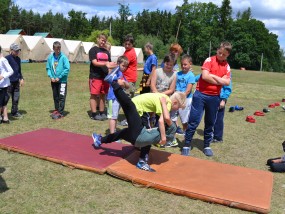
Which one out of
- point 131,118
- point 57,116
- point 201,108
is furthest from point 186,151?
point 57,116

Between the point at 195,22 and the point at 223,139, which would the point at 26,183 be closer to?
the point at 223,139

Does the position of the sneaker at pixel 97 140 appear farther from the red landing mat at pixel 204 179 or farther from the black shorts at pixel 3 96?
the black shorts at pixel 3 96

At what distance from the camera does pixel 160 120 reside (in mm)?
4711

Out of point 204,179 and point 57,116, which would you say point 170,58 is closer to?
point 204,179

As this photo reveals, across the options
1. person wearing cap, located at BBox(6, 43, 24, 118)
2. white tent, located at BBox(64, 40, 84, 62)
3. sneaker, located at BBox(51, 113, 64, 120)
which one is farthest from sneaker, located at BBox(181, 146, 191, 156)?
white tent, located at BBox(64, 40, 84, 62)

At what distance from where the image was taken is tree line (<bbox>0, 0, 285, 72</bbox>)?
218ft

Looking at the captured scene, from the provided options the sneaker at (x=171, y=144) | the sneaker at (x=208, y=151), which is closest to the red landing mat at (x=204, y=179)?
the sneaker at (x=208, y=151)

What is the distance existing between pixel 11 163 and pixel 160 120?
239 cm

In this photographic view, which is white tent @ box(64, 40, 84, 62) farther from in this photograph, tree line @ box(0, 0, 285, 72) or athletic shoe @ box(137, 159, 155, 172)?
athletic shoe @ box(137, 159, 155, 172)

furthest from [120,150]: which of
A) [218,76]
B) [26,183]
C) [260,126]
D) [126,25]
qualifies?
[126,25]

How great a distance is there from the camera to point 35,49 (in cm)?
2889

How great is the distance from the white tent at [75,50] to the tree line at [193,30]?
2583 centimetres

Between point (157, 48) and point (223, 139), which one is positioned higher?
point (157, 48)

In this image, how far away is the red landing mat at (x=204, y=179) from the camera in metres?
3.98
